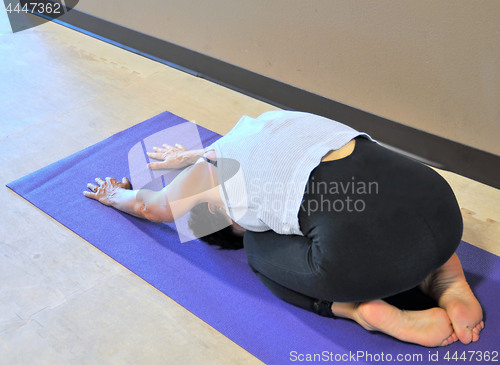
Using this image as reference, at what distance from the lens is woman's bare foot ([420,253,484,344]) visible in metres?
1.53

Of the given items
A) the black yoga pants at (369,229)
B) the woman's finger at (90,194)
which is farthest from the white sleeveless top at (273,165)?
the woman's finger at (90,194)

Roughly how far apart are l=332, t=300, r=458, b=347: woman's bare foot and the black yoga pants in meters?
0.07

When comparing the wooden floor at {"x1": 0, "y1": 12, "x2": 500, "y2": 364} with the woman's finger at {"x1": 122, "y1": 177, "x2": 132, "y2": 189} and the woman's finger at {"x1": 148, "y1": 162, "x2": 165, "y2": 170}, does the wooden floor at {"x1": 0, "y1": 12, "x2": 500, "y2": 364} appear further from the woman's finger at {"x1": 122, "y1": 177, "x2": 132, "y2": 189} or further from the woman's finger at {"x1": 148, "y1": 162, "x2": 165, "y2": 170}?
the woman's finger at {"x1": 148, "y1": 162, "x2": 165, "y2": 170}

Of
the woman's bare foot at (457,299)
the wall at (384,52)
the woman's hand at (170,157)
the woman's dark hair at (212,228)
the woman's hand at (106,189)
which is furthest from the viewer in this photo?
the woman's hand at (170,157)

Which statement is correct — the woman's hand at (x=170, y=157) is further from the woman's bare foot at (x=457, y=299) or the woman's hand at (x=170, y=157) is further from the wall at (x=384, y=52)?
the woman's bare foot at (x=457, y=299)

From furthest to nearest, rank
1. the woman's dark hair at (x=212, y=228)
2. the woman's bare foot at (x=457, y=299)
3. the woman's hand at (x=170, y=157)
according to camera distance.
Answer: the woman's hand at (x=170, y=157) → the woman's dark hair at (x=212, y=228) → the woman's bare foot at (x=457, y=299)

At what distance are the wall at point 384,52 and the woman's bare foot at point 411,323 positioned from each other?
2.88 ft

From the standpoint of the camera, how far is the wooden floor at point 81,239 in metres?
1.62

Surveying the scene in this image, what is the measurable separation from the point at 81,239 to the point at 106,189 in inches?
9.8

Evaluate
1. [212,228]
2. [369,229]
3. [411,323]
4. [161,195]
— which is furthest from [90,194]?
[411,323]

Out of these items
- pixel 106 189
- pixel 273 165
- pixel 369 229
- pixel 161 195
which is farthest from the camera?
pixel 106 189

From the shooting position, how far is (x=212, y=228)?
1.84 metres

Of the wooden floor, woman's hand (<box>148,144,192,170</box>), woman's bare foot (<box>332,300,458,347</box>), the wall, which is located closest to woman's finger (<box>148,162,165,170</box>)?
woman's hand (<box>148,144,192,170</box>)

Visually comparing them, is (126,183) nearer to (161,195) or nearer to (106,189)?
(106,189)
